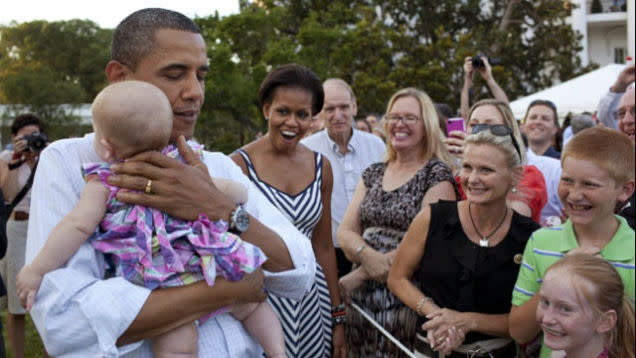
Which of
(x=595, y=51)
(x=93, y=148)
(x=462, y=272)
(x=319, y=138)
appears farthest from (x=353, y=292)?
(x=595, y=51)

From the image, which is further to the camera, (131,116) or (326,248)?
(326,248)

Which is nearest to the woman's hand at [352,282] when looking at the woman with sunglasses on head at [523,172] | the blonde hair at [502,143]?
the woman with sunglasses on head at [523,172]

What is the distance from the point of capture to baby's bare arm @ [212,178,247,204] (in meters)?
1.99

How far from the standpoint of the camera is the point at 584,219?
2.59 metres

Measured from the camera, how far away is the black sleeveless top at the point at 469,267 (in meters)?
2.85

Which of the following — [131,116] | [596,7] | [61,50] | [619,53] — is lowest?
[131,116]

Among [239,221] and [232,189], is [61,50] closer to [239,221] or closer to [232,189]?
[232,189]

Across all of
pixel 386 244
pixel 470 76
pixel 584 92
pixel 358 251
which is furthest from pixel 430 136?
pixel 584 92

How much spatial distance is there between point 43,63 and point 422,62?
115ft

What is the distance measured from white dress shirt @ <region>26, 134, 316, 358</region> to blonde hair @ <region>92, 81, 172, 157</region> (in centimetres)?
17

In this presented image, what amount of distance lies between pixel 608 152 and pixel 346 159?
2889 mm

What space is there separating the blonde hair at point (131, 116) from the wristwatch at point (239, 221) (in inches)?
12.7

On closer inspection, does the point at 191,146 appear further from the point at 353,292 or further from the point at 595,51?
the point at 595,51

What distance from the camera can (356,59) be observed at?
894 inches
